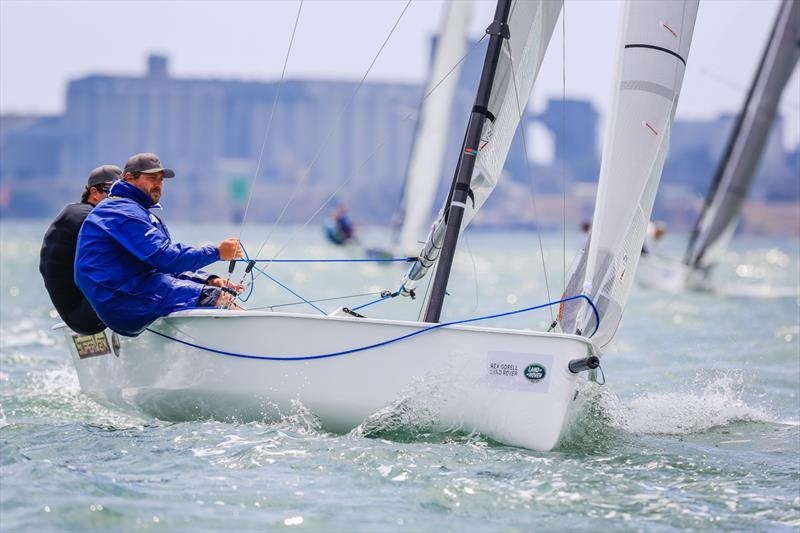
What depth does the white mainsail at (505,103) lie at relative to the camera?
491cm

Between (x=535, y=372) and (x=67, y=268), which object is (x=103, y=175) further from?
(x=535, y=372)

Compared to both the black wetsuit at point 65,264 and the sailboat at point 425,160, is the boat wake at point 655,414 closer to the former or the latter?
the black wetsuit at point 65,264

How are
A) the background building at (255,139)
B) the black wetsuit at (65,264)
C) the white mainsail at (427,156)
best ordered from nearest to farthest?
the black wetsuit at (65,264)
the white mainsail at (427,156)
the background building at (255,139)

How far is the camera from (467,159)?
4711 millimetres

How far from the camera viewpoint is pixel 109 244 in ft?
14.4

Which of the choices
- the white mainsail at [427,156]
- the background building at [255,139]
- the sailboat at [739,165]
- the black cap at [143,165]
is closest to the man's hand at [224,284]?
the black cap at [143,165]

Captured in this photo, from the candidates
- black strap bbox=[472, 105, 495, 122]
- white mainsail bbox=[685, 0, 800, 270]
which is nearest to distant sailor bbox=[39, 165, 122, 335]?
black strap bbox=[472, 105, 495, 122]

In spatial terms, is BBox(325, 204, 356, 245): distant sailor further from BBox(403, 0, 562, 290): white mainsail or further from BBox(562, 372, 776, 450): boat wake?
BBox(403, 0, 562, 290): white mainsail

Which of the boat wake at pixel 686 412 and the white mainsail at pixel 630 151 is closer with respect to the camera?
the white mainsail at pixel 630 151

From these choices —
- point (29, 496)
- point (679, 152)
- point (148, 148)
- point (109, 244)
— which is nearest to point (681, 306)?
point (109, 244)

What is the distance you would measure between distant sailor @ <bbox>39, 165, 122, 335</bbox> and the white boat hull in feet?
0.77

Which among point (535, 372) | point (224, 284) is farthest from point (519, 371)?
point (224, 284)

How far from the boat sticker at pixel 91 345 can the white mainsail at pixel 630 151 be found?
2.10 meters

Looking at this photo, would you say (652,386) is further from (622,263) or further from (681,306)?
(681,306)
